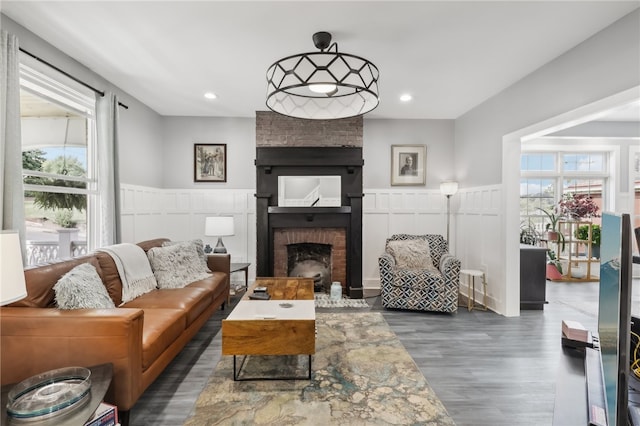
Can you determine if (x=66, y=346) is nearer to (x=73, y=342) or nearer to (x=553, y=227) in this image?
(x=73, y=342)

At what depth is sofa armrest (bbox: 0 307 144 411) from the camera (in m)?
1.80

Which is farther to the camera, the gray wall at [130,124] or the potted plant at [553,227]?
the potted plant at [553,227]

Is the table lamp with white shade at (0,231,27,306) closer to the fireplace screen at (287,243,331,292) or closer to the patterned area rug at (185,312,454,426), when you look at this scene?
the patterned area rug at (185,312,454,426)

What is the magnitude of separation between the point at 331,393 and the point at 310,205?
116 inches

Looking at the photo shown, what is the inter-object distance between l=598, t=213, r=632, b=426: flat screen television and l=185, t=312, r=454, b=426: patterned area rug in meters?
1.46

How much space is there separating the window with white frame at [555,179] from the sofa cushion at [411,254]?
9.60 feet

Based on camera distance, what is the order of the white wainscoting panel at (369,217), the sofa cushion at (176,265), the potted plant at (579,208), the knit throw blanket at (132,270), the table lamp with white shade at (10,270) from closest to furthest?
the table lamp with white shade at (10,270), the knit throw blanket at (132,270), the sofa cushion at (176,265), the white wainscoting panel at (369,217), the potted plant at (579,208)

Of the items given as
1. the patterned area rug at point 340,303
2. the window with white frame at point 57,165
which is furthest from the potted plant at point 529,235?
the window with white frame at point 57,165

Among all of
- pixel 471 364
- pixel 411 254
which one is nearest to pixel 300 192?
pixel 411 254

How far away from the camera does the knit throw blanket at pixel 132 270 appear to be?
111 inches

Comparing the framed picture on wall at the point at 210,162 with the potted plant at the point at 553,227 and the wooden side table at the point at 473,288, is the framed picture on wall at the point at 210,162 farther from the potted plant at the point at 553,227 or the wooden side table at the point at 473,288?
the potted plant at the point at 553,227

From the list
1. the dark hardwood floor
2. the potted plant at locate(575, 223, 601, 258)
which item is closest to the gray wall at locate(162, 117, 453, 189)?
the dark hardwood floor

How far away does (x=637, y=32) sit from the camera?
89.2 inches

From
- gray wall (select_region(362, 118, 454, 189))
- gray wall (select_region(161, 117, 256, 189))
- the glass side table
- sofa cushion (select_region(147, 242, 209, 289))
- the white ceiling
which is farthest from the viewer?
gray wall (select_region(362, 118, 454, 189))
